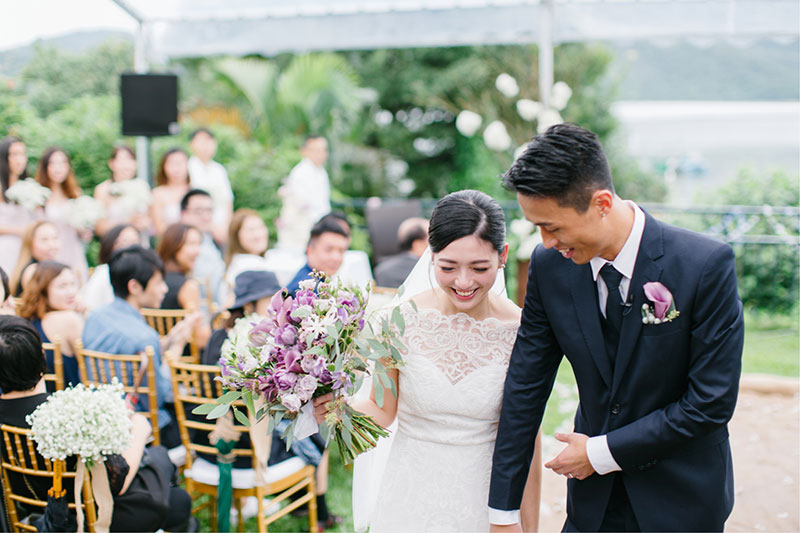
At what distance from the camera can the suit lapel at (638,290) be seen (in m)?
1.99

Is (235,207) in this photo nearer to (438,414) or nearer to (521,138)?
(521,138)

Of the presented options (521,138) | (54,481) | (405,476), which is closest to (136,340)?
(54,481)

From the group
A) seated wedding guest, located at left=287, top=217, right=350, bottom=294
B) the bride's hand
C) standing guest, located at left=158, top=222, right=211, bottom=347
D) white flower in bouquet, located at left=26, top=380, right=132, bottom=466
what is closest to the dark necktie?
the bride's hand

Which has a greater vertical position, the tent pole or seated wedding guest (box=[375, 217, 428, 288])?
the tent pole

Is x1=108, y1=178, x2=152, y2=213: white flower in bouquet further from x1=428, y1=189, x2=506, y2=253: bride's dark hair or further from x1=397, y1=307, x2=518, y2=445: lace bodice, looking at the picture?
x1=428, y1=189, x2=506, y2=253: bride's dark hair

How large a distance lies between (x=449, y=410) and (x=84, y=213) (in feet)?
16.6

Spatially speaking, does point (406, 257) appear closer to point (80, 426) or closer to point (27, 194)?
point (27, 194)

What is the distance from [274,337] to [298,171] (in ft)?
22.2

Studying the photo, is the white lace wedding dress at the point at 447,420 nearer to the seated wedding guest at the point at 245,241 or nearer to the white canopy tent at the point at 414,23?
the seated wedding guest at the point at 245,241

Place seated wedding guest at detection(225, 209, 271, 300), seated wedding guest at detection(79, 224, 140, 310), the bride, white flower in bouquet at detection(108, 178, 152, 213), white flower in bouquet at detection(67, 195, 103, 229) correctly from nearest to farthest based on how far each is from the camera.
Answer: the bride → seated wedding guest at detection(79, 224, 140, 310) → seated wedding guest at detection(225, 209, 271, 300) → white flower in bouquet at detection(67, 195, 103, 229) → white flower in bouquet at detection(108, 178, 152, 213)

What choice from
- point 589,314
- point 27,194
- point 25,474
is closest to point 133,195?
point 27,194

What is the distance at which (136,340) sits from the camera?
4.07m

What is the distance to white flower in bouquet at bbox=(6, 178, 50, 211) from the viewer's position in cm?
614

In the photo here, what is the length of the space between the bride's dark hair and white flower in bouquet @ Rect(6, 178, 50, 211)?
4.98 m
